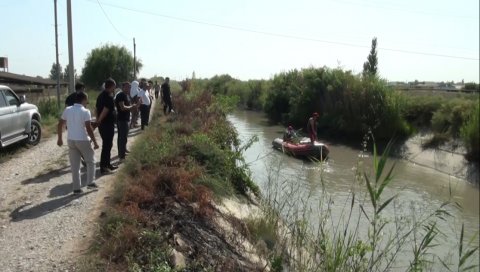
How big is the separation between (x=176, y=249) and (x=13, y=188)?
477 cm

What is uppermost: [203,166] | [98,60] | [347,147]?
[98,60]

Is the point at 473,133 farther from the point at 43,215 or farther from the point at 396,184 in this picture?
the point at 396,184

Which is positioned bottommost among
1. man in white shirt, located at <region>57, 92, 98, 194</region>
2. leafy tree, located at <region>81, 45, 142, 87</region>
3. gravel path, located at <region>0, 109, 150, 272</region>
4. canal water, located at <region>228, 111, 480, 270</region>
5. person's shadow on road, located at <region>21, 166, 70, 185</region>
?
canal water, located at <region>228, 111, 480, 270</region>

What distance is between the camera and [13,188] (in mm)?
9055

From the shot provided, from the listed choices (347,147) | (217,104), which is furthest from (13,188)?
(347,147)

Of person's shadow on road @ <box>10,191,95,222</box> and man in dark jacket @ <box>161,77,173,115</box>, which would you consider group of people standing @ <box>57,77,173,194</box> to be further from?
man in dark jacket @ <box>161,77,173,115</box>

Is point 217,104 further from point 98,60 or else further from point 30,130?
point 98,60

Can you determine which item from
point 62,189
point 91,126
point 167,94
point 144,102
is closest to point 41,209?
point 62,189

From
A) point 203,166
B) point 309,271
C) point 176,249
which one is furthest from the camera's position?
point 203,166

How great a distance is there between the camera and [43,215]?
7387mm

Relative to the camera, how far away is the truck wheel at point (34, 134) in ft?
44.9

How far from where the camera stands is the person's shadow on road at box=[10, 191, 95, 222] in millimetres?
7375

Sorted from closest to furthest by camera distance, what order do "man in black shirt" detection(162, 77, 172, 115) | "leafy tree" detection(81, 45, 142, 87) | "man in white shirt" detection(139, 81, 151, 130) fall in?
1. "man in white shirt" detection(139, 81, 151, 130)
2. "man in black shirt" detection(162, 77, 172, 115)
3. "leafy tree" detection(81, 45, 142, 87)

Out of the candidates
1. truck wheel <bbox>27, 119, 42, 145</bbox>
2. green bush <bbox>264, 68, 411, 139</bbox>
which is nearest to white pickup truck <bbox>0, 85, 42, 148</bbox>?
truck wheel <bbox>27, 119, 42, 145</bbox>
